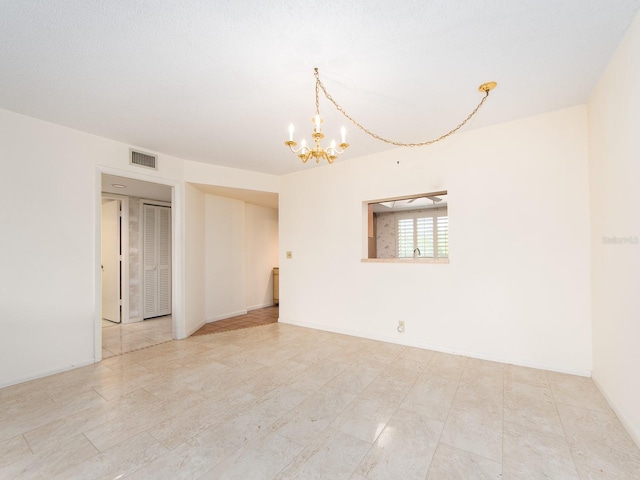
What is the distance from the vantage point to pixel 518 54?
6.31ft

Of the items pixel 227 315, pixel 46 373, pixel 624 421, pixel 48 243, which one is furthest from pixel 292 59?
pixel 227 315

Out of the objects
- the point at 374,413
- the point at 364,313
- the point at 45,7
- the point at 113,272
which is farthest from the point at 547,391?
the point at 113,272

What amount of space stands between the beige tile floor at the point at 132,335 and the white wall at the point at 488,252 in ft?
8.12

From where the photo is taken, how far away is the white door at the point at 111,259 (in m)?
4.96

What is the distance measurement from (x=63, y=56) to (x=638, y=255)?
3862 mm

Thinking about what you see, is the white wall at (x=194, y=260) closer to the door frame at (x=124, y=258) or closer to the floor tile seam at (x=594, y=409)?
the door frame at (x=124, y=258)

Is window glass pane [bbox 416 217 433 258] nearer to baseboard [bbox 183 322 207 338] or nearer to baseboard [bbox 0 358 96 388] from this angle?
baseboard [bbox 183 322 207 338]

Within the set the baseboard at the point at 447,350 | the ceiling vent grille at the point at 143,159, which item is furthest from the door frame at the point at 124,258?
the baseboard at the point at 447,350

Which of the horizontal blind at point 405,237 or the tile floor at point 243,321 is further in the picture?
the horizontal blind at point 405,237

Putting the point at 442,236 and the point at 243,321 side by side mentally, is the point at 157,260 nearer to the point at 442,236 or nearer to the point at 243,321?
the point at 243,321

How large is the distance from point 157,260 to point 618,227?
6.13 m

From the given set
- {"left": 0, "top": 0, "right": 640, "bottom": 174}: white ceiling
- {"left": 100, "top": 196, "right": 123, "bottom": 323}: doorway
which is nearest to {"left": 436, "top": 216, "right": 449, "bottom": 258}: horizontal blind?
{"left": 0, "top": 0, "right": 640, "bottom": 174}: white ceiling

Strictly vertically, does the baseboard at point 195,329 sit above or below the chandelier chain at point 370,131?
below

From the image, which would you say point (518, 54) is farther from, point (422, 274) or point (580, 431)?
point (580, 431)
